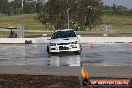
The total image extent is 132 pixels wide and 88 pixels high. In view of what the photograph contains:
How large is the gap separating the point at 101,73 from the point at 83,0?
7607 cm

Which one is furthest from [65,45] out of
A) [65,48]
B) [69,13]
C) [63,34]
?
[69,13]

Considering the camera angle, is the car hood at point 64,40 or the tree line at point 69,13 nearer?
the car hood at point 64,40

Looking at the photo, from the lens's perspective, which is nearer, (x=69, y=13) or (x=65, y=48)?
(x=65, y=48)

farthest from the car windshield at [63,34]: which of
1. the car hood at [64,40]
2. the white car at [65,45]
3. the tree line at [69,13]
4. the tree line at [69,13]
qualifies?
the tree line at [69,13]

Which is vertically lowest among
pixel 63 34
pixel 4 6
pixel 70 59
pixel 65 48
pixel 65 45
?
pixel 70 59

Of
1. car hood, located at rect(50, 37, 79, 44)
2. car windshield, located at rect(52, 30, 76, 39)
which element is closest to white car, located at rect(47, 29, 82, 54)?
car hood, located at rect(50, 37, 79, 44)

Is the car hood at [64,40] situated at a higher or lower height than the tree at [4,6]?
lower

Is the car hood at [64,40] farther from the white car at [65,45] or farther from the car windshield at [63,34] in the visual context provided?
the car windshield at [63,34]

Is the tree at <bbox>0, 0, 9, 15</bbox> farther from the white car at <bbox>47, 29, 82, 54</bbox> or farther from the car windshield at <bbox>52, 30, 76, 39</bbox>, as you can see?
the white car at <bbox>47, 29, 82, 54</bbox>

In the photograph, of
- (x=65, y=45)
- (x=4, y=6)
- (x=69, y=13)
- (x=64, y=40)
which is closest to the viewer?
(x=65, y=45)

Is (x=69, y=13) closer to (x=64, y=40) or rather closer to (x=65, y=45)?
(x=64, y=40)

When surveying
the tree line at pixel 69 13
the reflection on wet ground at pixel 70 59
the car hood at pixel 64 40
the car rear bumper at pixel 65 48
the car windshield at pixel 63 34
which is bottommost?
the reflection on wet ground at pixel 70 59

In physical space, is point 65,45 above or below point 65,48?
above

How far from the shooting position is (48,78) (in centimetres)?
1212
